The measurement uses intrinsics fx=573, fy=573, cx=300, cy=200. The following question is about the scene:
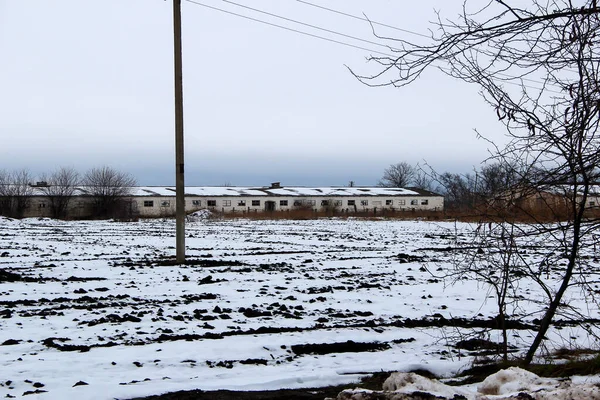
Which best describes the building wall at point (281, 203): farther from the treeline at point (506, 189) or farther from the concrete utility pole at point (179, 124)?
the treeline at point (506, 189)

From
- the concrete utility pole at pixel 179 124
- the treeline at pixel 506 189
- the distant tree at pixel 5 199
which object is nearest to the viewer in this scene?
the treeline at pixel 506 189

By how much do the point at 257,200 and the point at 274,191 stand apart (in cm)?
541

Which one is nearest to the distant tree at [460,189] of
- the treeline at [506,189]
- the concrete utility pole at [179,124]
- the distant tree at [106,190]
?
the treeline at [506,189]

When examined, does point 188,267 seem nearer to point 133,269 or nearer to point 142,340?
point 133,269

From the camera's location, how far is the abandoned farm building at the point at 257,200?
227ft

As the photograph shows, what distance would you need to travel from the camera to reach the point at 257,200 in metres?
77.9

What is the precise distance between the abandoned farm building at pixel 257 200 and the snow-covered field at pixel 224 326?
5789 centimetres

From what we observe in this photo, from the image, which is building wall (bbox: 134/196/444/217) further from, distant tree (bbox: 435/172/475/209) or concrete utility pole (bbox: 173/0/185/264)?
distant tree (bbox: 435/172/475/209)

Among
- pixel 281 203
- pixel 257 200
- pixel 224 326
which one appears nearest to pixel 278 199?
pixel 281 203

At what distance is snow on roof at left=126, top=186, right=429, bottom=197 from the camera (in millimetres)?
77025

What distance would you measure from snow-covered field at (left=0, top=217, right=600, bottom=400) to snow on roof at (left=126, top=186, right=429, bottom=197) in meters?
63.9

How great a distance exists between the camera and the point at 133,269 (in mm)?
13266

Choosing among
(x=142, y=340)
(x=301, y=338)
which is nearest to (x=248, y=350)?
(x=301, y=338)

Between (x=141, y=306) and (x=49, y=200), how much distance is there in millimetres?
66418
